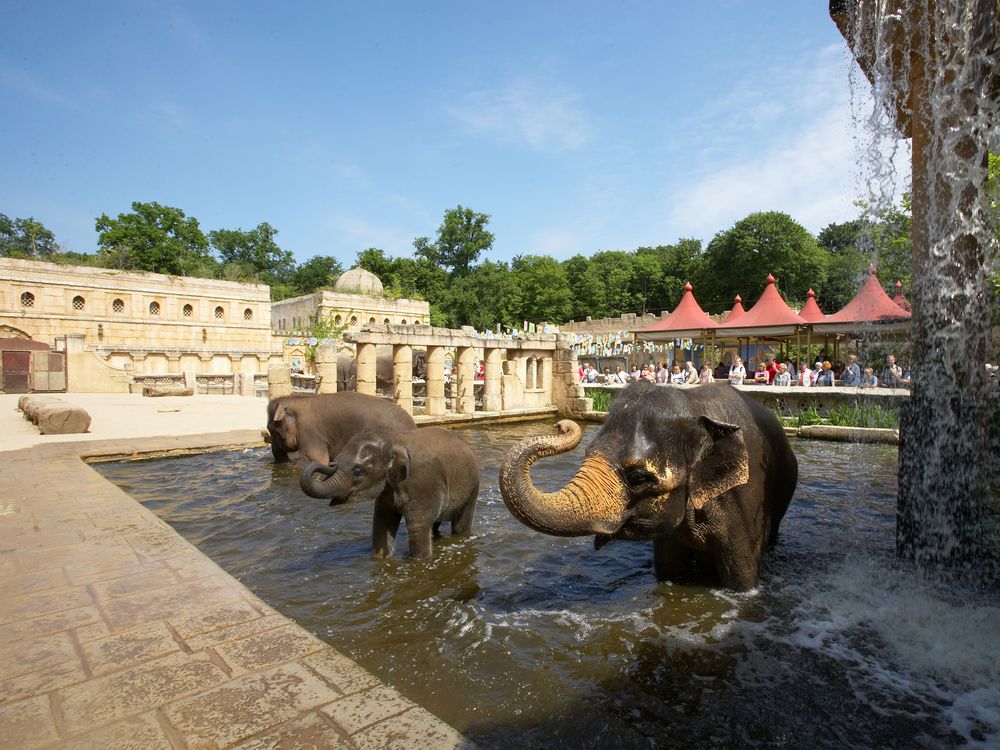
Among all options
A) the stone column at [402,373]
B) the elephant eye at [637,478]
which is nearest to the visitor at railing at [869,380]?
the stone column at [402,373]

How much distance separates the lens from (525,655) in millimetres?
3707

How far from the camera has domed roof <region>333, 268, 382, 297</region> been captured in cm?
5403

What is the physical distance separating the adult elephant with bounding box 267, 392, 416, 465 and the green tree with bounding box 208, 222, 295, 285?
229 feet

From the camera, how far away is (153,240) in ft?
191

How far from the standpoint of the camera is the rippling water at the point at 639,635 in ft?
9.70

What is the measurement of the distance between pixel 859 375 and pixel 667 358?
14.0 meters

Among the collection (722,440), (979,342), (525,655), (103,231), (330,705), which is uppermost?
(103,231)

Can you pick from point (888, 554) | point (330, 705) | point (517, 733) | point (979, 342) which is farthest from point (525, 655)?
point (979, 342)

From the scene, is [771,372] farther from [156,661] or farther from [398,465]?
[156,661]

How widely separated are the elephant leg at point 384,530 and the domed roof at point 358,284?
49.7 m

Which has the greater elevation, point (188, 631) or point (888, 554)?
point (188, 631)

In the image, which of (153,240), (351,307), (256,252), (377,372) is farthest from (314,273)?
(377,372)

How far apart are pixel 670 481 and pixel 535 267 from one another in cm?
5903

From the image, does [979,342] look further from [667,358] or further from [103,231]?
[103,231]
